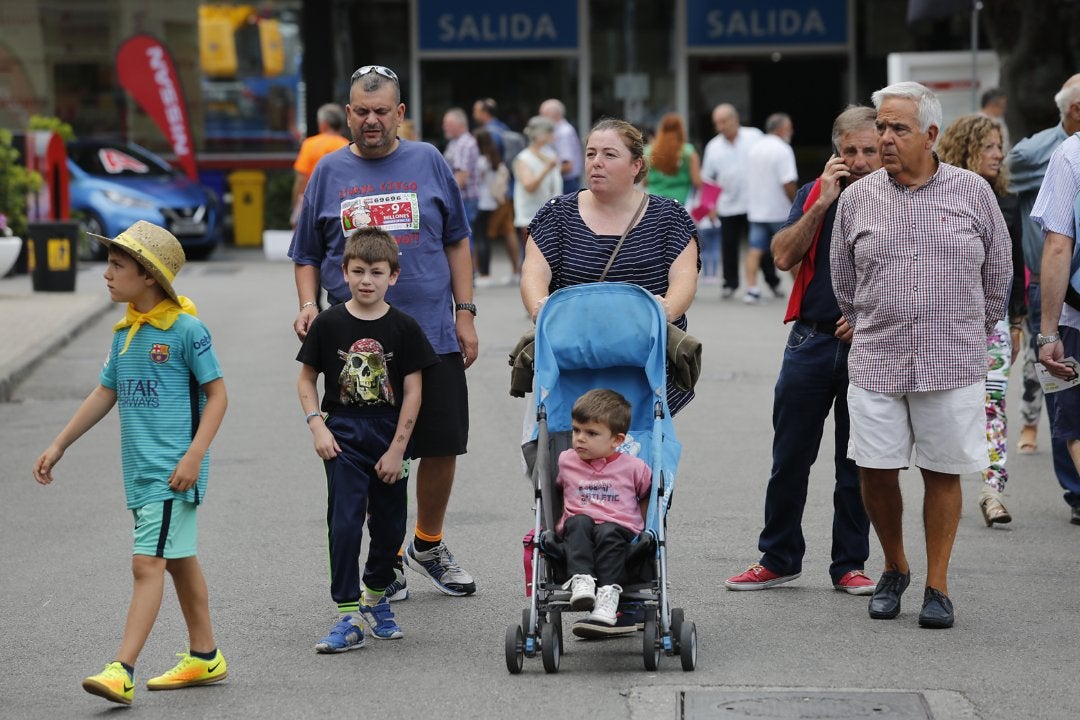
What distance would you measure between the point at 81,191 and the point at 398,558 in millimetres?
18451

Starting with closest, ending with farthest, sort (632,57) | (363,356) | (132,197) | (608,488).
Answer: (608,488) → (363,356) → (132,197) → (632,57)

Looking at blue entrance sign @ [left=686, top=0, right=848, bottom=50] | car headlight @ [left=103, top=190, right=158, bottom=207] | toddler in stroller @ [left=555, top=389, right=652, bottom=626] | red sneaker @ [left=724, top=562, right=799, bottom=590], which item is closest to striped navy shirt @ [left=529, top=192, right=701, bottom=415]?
toddler in stroller @ [left=555, top=389, right=652, bottom=626]

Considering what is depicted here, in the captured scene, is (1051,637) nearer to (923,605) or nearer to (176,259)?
(923,605)

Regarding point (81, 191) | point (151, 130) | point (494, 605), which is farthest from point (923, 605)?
point (151, 130)

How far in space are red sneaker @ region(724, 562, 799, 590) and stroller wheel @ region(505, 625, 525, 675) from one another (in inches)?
58.4

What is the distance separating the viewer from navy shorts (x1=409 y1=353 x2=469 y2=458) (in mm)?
6555

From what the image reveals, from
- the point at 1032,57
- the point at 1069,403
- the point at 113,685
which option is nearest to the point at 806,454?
the point at 1069,403

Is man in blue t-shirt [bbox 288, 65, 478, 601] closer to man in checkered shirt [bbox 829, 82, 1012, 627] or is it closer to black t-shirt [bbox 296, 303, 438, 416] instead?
black t-shirt [bbox 296, 303, 438, 416]

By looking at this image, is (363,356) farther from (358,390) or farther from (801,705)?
(801,705)

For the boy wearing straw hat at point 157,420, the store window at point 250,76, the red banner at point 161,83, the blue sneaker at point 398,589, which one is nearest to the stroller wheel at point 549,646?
the boy wearing straw hat at point 157,420

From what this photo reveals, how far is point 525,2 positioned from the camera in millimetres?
29438

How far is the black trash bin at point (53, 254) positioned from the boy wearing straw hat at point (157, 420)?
1400cm

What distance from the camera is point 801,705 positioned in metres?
5.39

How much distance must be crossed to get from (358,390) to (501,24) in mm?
23972
